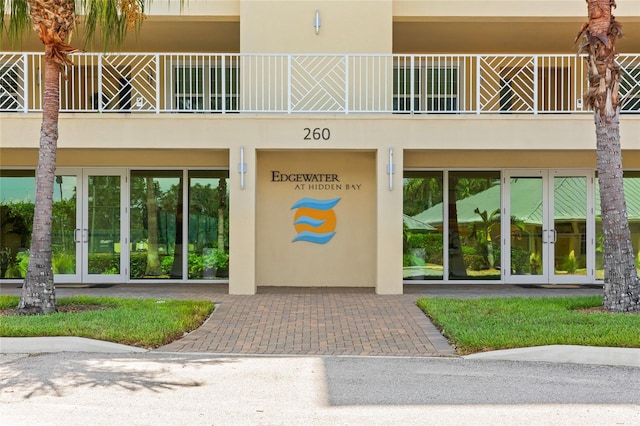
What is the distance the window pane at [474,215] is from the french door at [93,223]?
303 inches

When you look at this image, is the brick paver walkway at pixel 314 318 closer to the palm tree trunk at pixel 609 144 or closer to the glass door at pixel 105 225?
the glass door at pixel 105 225

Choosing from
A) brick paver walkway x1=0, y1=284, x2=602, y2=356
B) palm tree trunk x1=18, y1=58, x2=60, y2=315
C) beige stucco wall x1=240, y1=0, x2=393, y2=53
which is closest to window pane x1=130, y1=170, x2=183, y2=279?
brick paver walkway x1=0, y1=284, x2=602, y2=356

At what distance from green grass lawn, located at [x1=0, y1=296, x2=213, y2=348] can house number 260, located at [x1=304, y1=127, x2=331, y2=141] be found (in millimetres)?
3879

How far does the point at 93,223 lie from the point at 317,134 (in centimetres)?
598

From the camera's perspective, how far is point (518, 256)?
1514cm

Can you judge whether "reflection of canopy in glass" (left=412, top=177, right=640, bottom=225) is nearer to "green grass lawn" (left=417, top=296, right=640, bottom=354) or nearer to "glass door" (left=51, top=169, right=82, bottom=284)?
"green grass lawn" (left=417, top=296, right=640, bottom=354)

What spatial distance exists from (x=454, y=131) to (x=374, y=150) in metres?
1.64

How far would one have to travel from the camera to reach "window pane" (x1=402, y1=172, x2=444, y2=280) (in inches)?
595

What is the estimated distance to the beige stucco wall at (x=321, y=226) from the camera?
14703 mm

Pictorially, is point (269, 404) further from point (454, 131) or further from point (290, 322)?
point (454, 131)

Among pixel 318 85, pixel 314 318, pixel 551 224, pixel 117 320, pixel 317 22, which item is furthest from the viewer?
pixel 551 224

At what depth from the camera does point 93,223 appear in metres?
15.2

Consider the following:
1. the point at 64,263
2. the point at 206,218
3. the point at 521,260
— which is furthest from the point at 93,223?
the point at 521,260

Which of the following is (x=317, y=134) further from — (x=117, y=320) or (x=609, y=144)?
(x=117, y=320)
